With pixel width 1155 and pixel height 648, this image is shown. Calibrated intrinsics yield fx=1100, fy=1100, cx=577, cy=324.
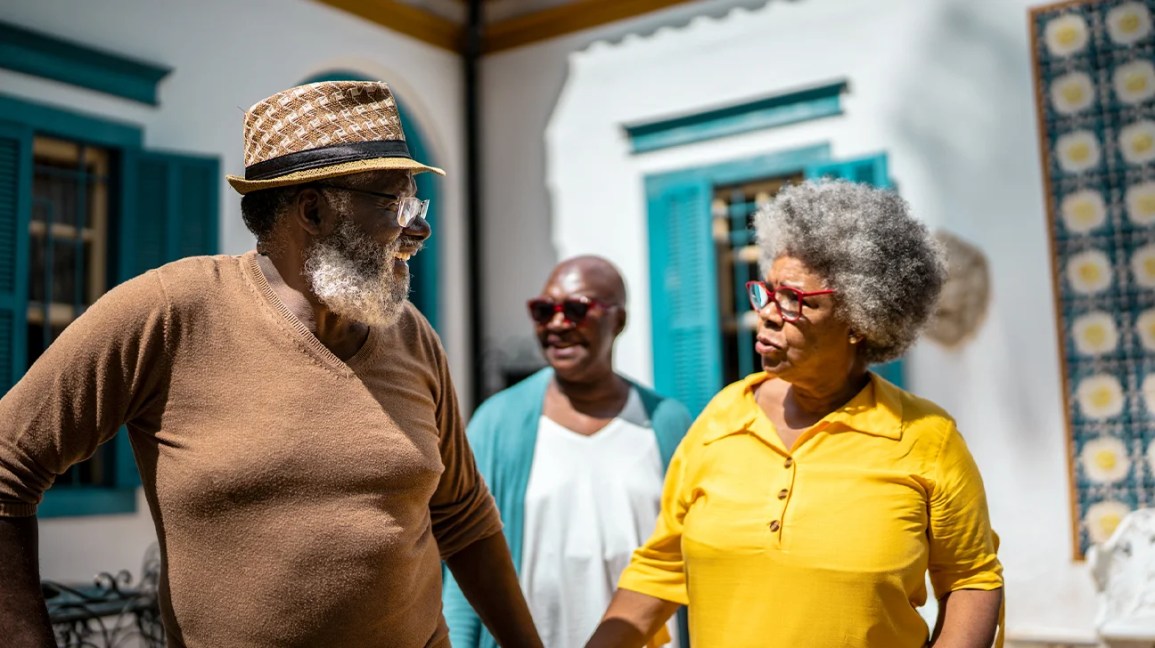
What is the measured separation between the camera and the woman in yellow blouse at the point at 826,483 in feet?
6.82

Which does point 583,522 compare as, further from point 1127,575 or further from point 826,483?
point 1127,575

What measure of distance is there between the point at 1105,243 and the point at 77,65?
549 centimetres

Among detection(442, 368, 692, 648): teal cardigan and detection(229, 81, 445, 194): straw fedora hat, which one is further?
detection(442, 368, 692, 648): teal cardigan

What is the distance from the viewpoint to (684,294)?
7164 mm

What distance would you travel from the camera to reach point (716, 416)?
2.39 metres

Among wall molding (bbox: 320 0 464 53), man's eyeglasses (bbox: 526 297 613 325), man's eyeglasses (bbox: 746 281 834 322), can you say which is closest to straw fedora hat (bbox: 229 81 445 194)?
man's eyeglasses (bbox: 746 281 834 322)

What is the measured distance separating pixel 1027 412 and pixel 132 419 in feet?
17.4

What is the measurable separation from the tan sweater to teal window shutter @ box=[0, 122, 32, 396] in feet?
13.0

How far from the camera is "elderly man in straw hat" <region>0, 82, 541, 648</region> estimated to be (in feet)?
5.48

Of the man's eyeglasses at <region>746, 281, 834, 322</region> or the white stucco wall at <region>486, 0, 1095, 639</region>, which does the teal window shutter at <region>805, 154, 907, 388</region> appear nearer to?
the white stucco wall at <region>486, 0, 1095, 639</region>

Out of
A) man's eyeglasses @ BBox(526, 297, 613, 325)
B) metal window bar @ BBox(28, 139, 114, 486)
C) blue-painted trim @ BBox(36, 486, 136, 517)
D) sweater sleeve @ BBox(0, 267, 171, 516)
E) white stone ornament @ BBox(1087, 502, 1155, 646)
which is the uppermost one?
metal window bar @ BBox(28, 139, 114, 486)

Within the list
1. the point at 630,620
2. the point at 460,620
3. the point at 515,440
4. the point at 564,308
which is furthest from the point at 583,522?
the point at 630,620

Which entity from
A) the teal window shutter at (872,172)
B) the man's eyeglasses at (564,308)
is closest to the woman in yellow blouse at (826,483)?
the man's eyeglasses at (564,308)

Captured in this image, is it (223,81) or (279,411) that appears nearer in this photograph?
(279,411)
